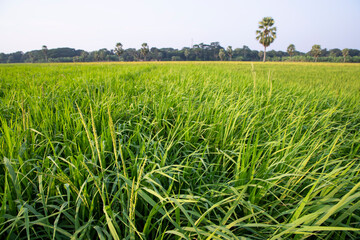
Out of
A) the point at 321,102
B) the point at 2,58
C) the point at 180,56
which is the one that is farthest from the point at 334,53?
the point at 2,58

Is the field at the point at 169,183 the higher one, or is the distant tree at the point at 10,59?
the distant tree at the point at 10,59

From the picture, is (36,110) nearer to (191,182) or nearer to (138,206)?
(138,206)

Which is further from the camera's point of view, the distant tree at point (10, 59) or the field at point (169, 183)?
the distant tree at point (10, 59)

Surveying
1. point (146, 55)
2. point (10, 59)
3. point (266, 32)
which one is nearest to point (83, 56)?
point (146, 55)

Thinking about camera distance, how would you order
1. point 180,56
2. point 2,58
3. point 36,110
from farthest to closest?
point 180,56, point 2,58, point 36,110

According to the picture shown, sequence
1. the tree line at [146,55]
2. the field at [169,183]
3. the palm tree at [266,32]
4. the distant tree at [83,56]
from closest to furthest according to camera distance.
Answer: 1. the field at [169,183]
2. the palm tree at [266,32]
3. the distant tree at [83,56]
4. the tree line at [146,55]

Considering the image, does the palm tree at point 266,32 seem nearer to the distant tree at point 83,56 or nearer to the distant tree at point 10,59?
the distant tree at point 83,56

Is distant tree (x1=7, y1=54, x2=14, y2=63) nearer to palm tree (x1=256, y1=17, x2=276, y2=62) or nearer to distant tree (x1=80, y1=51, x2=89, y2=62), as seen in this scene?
distant tree (x1=80, y1=51, x2=89, y2=62)

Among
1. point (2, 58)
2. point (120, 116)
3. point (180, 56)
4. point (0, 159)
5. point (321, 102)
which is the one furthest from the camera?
point (180, 56)

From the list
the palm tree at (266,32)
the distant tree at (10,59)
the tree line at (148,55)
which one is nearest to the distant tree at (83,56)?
the tree line at (148,55)

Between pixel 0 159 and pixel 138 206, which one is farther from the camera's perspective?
pixel 0 159

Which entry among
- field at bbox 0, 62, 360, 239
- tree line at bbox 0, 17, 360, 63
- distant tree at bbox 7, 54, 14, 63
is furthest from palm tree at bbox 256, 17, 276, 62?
distant tree at bbox 7, 54, 14, 63

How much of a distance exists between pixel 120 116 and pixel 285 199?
5.11 feet

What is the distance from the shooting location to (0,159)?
100 cm
